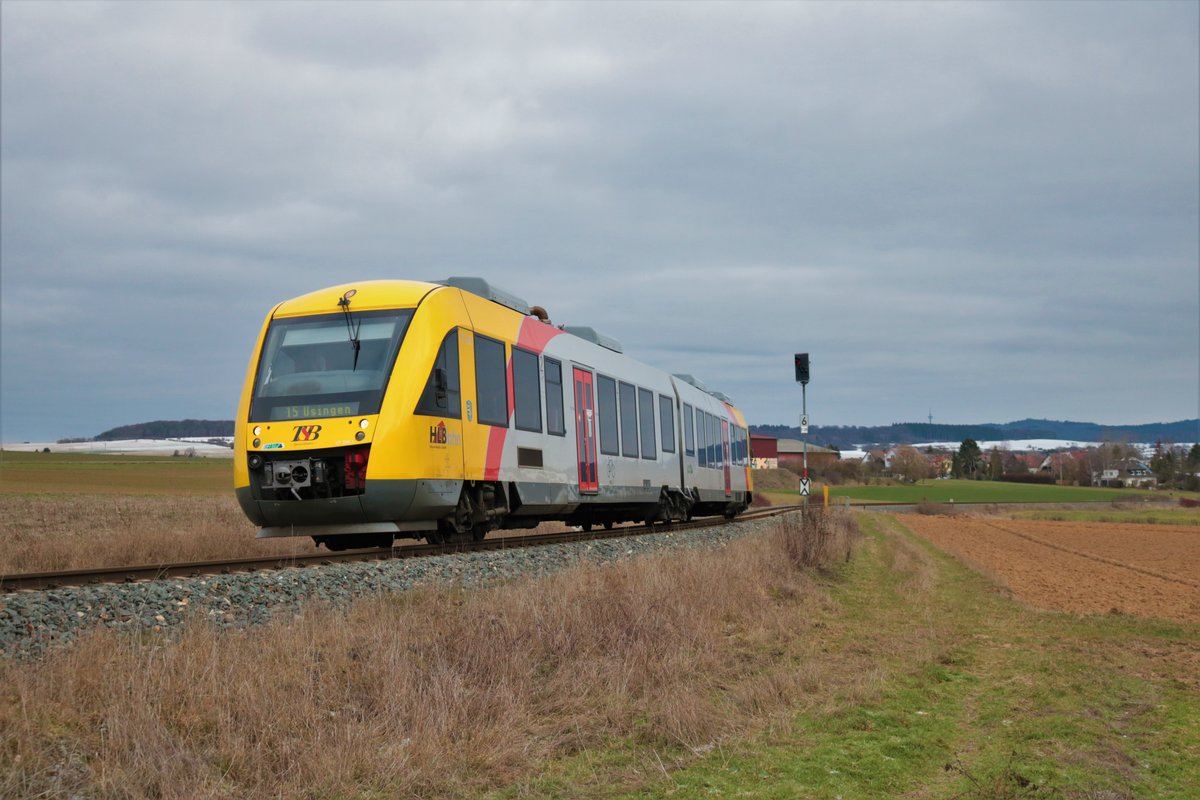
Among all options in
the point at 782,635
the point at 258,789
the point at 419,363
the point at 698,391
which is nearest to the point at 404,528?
the point at 419,363

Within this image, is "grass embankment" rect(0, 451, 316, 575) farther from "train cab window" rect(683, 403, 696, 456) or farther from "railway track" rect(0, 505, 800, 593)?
"train cab window" rect(683, 403, 696, 456)

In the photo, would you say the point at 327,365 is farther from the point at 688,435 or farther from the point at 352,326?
the point at 688,435

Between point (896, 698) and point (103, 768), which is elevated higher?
point (103, 768)

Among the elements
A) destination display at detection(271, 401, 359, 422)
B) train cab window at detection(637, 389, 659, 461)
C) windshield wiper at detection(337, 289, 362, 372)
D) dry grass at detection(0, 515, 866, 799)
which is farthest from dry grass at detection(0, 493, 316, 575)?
train cab window at detection(637, 389, 659, 461)

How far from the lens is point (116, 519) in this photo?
24.0 metres

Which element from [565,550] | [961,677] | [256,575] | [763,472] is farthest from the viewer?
[763,472]

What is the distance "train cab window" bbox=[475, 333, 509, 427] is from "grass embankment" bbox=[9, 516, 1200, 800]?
12.7 ft

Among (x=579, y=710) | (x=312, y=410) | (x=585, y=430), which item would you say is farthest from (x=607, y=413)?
(x=579, y=710)

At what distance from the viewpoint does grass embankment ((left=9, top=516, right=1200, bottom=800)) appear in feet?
18.0

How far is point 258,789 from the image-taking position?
16.9ft

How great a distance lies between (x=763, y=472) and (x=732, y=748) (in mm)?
107650

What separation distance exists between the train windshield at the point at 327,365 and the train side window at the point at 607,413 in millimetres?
6529

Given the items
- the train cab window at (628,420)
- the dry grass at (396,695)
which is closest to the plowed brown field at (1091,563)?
the train cab window at (628,420)

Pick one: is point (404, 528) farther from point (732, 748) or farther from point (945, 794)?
point (945, 794)
